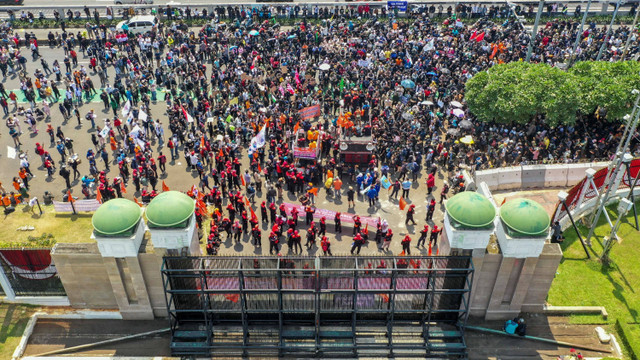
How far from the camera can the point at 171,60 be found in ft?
152

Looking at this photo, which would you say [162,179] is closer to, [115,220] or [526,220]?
[115,220]

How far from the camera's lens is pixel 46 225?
30.6 m

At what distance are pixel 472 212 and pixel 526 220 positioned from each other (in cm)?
180

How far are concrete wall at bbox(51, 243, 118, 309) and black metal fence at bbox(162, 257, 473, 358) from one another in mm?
2492

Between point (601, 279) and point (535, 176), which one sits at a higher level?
point (535, 176)

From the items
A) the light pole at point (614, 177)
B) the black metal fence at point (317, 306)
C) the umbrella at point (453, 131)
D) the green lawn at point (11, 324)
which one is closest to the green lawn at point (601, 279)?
the light pole at point (614, 177)

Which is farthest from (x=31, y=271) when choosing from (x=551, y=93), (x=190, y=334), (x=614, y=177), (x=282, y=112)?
(x=551, y=93)

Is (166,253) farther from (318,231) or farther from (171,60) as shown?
(171,60)

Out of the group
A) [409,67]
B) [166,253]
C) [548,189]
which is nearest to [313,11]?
[409,67]

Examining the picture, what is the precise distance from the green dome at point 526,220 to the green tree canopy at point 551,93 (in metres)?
16.9

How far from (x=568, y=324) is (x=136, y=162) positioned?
24506 mm

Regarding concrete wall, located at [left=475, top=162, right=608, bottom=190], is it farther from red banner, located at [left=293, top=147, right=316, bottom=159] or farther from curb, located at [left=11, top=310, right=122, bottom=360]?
curb, located at [left=11, top=310, right=122, bottom=360]

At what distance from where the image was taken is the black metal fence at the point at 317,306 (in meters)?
19.4

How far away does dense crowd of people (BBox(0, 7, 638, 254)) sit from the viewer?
107 feet
